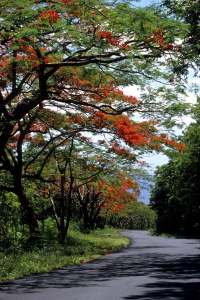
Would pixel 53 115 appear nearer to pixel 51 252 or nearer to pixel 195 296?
pixel 51 252

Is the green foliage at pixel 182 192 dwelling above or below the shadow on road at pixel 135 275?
Result: above

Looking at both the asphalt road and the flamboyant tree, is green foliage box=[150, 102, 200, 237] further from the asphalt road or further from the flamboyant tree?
the asphalt road

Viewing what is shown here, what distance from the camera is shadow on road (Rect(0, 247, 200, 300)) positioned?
8.95 m

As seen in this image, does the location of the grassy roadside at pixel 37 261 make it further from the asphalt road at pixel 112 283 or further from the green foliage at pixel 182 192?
the green foliage at pixel 182 192

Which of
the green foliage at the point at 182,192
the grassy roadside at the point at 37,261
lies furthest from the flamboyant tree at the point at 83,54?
the green foliage at the point at 182,192

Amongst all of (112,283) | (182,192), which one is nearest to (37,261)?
(112,283)

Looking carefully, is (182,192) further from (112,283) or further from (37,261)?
(112,283)

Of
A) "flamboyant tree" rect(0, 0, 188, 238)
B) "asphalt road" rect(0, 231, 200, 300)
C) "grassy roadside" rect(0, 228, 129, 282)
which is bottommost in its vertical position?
"asphalt road" rect(0, 231, 200, 300)

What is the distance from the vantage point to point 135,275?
11.5 metres

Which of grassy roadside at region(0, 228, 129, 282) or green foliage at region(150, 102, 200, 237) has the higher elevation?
green foliage at region(150, 102, 200, 237)

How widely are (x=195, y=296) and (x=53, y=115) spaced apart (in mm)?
10372

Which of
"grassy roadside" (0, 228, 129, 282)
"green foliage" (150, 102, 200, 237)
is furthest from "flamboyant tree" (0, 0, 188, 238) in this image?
"green foliage" (150, 102, 200, 237)

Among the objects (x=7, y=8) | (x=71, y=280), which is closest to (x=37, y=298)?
(x=71, y=280)

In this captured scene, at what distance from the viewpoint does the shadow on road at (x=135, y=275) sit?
8945 millimetres
